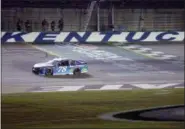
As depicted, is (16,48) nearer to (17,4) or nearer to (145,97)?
(17,4)

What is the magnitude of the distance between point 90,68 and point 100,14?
46 cm

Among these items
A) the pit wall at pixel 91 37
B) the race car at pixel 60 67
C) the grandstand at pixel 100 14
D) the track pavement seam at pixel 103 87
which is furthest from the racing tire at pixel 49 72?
the grandstand at pixel 100 14

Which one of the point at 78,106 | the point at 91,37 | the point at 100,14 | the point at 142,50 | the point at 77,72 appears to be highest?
the point at 100,14

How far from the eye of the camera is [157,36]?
12.9 ft

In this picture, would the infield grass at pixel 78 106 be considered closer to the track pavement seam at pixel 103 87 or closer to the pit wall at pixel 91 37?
the track pavement seam at pixel 103 87

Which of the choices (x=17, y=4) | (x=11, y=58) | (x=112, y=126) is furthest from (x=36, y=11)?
(x=112, y=126)

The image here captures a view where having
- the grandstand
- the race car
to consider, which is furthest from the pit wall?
the race car

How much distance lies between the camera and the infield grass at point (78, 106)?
3.50 m

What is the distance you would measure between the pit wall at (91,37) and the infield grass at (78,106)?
438 mm

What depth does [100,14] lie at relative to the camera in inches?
149

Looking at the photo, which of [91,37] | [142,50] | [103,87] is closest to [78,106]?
[103,87]

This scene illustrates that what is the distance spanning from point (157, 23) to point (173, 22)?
13cm

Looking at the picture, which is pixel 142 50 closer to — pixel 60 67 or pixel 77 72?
pixel 77 72

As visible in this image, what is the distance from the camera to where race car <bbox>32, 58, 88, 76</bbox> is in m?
3.79
